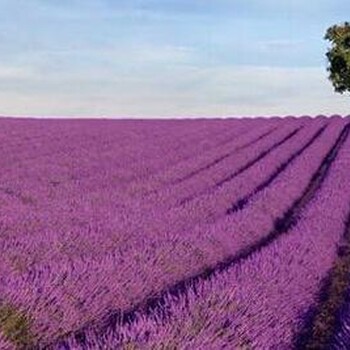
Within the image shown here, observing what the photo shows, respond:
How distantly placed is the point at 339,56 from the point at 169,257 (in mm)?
42983

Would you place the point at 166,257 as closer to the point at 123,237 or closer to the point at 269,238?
the point at 123,237

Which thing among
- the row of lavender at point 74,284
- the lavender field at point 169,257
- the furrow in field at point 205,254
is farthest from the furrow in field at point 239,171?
the row of lavender at point 74,284

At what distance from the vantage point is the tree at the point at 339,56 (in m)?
49.8

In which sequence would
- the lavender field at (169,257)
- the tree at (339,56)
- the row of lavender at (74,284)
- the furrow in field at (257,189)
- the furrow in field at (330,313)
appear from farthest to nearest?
the tree at (339,56)
the furrow in field at (257,189)
the furrow in field at (330,313)
the row of lavender at (74,284)
the lavender field at (169,257)

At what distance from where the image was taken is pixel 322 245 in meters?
10.3

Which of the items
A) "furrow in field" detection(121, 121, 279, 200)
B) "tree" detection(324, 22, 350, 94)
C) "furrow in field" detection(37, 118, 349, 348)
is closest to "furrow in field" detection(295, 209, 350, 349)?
"furrow in field" detection(37, 118, 349, 348)

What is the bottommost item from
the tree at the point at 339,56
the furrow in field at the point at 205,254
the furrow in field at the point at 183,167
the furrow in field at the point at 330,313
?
the furrow in field at the point at 330,313

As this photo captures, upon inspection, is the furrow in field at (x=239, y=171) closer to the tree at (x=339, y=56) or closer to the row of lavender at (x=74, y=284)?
the row of lavender at (x=74, y=284)

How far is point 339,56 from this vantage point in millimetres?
49719

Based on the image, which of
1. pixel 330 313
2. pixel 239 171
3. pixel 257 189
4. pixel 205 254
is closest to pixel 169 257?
pixel 205 254

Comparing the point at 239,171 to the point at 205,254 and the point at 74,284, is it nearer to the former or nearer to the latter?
the point at 205,254

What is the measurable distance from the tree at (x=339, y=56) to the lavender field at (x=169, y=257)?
29.0 meters

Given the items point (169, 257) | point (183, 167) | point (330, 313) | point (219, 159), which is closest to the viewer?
point (169, 257)

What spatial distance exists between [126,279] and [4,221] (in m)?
3.24
